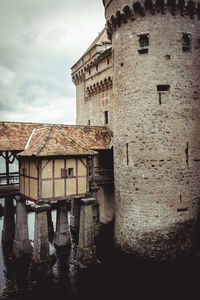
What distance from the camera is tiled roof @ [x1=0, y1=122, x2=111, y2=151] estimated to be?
15.2 m

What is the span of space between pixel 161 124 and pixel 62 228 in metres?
9.17

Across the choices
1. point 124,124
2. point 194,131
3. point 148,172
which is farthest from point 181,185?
point 124,124

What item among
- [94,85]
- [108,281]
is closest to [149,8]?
[94,85]

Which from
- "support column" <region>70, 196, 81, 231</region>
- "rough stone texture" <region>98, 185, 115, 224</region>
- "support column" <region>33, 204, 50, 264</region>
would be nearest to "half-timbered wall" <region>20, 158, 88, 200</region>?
"support column" <region>33, 204, 50, 264</region>

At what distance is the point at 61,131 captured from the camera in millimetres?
15023

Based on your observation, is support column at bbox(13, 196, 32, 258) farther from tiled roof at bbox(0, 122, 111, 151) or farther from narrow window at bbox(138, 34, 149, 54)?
narrow window at bbox(138, 34, 149, 54)

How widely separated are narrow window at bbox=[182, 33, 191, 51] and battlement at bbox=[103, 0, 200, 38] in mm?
1093

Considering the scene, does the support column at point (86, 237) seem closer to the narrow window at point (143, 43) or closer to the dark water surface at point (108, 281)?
the dark water surface at point (108, 281)

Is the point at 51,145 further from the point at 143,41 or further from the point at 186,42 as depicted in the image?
the point at 186,42

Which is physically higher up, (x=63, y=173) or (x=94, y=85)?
(x=94, y=85)

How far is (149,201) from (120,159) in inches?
123

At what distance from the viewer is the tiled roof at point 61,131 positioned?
49.8ft

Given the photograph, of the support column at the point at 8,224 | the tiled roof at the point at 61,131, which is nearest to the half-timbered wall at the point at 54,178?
the tiled roof at the point at 61,131

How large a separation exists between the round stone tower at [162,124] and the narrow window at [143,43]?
5 cm
